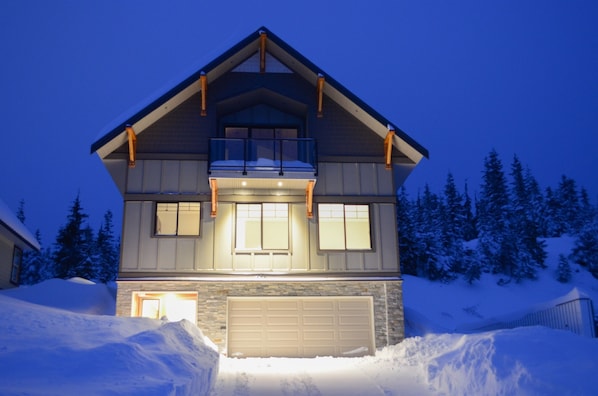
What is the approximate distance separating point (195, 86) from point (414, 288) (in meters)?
26.8

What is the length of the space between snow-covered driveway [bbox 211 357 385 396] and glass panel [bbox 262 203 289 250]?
3.98 meters

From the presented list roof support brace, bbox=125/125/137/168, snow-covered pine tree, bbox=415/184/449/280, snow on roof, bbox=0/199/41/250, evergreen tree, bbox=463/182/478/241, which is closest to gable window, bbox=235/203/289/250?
roof support brace, bbox=125/125/137/168

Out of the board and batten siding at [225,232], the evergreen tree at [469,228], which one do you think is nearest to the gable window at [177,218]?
the board and batten siding at [225,232]

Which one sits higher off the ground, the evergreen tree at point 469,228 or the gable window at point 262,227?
the evergreen tree at point 469,228

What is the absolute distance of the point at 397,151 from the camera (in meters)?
20.0

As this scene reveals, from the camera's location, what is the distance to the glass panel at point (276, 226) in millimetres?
18891

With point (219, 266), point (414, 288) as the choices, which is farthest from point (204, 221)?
point (414, 288)

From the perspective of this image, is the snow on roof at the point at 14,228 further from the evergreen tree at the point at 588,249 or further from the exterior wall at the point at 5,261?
the evergreen tree at the point at 588,249

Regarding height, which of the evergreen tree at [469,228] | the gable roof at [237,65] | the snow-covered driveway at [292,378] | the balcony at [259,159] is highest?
the evergreen tree at [469,228]

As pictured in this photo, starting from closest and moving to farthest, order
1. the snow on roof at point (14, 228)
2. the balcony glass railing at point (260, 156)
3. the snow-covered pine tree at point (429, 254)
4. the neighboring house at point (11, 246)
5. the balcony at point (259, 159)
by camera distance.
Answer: the balcony at point (259, 159) < the balcony glass railing at point (260, 156) < the snow on roof at point (14, 228) < the neighboring house at point (11, 246) < the snow-covered pine tree at point (429, 254)

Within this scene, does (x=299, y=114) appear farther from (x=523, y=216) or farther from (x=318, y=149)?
(x=523, y=216)

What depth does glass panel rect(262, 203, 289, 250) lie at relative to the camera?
62.0 ft

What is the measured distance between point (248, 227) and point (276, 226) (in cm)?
96

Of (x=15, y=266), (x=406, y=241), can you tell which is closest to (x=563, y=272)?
(x=406, y=241)
